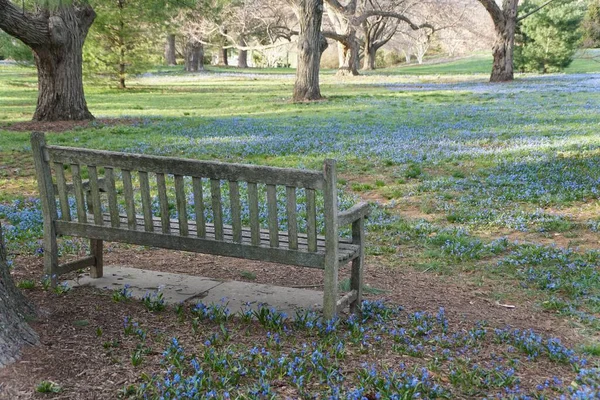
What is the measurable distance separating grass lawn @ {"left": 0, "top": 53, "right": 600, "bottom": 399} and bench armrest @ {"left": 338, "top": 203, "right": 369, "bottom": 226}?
0.72 m

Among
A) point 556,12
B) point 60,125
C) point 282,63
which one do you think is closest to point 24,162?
point 60,125

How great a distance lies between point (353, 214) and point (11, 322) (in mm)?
2340

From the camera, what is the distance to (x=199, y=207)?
4457 millimetres

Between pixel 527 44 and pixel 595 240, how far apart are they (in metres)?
32.4

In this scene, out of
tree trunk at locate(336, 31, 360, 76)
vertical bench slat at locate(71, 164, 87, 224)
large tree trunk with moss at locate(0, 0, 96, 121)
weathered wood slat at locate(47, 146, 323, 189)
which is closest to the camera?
weathered wood slat at locate(47, 146, 323, 189)

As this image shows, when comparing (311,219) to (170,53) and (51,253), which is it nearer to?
(51,253)

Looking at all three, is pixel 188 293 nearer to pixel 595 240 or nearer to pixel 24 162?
pixel 595 240

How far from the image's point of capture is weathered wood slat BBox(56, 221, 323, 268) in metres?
4.28

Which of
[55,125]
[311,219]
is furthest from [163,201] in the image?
[55,125]

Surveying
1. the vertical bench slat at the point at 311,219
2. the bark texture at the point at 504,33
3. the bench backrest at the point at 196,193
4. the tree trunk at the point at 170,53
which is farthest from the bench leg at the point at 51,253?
the tree trunk at the point at 170,53

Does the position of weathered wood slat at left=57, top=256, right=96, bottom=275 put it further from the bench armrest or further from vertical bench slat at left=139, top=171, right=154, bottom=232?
the bench armrest

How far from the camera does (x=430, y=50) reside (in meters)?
74.5

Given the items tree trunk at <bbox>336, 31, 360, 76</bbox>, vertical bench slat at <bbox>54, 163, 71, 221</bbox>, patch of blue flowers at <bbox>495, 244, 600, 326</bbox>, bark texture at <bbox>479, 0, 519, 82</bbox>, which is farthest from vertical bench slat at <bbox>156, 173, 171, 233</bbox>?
tree trunk at <bbox>336, 31, 360, 76</bbox>

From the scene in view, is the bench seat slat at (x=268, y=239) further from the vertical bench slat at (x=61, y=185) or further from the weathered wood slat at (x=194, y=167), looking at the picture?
the vertical bench slat at (x=61, y=185)
